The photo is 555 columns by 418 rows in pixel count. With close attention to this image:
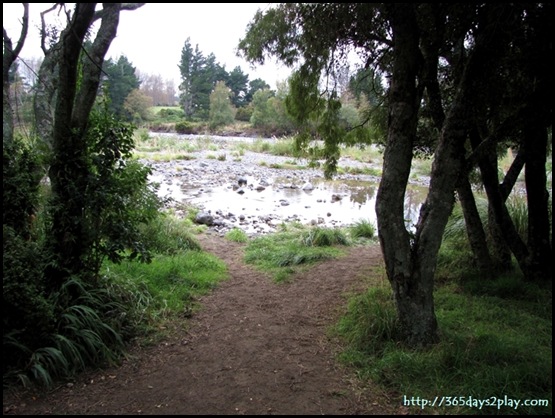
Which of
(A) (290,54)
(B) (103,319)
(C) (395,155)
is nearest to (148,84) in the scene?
(A) (290,54)

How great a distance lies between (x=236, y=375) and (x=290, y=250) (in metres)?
3.78

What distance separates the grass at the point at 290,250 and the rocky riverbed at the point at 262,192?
1524 millimetres

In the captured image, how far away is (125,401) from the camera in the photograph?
266 centimetres

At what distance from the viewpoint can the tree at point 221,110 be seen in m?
24.5

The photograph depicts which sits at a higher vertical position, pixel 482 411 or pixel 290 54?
pixel 290 54

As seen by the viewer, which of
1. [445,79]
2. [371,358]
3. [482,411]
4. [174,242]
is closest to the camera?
[482,411]

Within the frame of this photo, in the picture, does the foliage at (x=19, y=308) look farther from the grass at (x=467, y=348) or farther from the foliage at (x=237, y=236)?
the foliage at (x=237, y=236)

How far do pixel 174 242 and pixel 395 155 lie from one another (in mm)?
4376

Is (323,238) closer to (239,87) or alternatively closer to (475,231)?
(475,231)

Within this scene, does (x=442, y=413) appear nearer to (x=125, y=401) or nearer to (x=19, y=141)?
(x=125, y=401)

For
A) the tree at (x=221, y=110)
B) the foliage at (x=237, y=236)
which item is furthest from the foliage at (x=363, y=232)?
the tree at (x=221, y=110)

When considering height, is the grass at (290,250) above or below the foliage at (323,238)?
below

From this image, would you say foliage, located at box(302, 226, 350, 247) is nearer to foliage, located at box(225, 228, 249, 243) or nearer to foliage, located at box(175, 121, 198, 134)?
foliage, located at box(225, 228, 249, 243)

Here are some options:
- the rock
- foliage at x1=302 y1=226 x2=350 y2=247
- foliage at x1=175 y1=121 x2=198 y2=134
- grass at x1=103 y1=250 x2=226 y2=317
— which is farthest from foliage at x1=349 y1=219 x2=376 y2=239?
foliage at x1=175 y1=121 x2=198 y2=134
